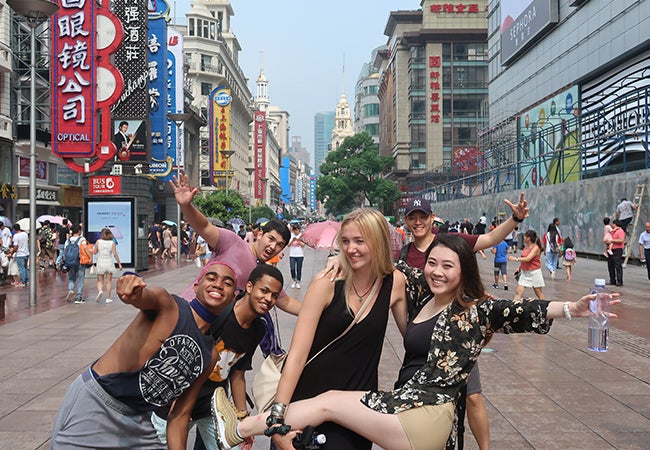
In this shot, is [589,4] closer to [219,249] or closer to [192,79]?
[219,249]

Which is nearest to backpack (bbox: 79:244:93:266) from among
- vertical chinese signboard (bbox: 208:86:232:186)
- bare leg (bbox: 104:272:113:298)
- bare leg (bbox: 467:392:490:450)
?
bare leg (bbox: 104:272:113:298)

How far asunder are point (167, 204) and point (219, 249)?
53.5 metres

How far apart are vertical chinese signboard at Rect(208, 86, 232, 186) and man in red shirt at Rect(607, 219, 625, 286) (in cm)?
4334

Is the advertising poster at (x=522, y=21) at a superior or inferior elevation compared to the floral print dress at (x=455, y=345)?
superior

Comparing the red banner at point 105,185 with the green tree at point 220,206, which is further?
the green tree at point 220,206

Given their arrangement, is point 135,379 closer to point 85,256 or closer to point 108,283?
point 85,256

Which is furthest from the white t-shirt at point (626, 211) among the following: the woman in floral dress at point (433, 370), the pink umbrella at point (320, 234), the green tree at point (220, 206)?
the green tree at point (220, 206)

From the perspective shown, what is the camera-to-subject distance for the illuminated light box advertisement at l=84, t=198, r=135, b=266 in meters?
21.0

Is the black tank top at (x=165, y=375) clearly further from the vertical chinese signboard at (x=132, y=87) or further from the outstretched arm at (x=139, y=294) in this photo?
the vertical chinese signboard at (x=132, y=87)

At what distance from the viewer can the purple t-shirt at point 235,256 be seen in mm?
4539

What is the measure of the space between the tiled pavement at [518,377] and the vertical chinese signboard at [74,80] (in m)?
8.93

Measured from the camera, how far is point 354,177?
70.6 meters

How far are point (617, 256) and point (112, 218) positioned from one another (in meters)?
14.8

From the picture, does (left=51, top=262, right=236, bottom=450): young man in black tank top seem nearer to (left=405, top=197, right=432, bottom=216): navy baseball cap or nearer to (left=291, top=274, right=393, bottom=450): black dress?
(left=291, top=274, right=393, bottom=450): black dress
